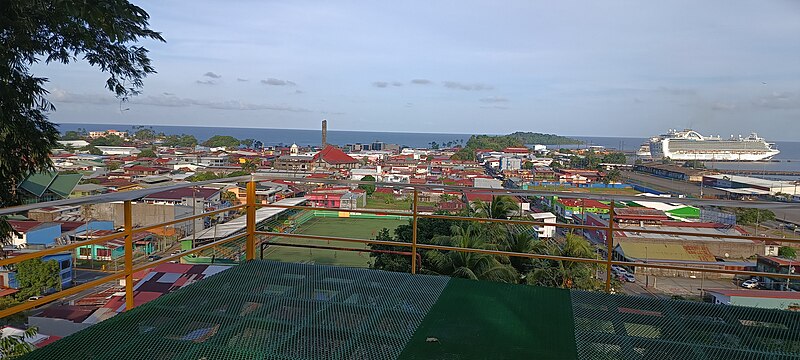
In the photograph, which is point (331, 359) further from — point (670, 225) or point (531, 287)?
point (670, 225)

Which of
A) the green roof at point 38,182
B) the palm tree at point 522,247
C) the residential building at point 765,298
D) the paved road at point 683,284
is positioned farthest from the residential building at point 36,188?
the paved road at point 683,284

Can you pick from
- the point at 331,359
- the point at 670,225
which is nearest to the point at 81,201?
the point at 331,359

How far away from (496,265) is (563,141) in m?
124

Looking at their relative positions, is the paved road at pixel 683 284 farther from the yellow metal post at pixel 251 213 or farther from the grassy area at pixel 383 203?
the grassy area at pixel 383 203

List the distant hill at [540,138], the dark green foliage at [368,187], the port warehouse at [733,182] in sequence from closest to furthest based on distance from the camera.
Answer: the dark green foliage at [368,187] → the port warehouse at [733,182] → the distant hill at [540,138]

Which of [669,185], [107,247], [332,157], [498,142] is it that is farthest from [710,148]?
[107,247]

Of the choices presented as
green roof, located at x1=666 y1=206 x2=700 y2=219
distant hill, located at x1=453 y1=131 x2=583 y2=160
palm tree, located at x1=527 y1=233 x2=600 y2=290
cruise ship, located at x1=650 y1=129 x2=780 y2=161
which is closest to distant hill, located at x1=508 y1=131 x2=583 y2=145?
distant hill, located at x1=453 y1=131 x2=583 y2=160

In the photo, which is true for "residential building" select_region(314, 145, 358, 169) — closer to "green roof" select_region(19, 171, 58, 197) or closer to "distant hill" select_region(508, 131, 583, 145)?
"green roof" select_region(19, 171, 58, 197)

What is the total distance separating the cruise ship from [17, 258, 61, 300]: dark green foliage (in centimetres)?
6906

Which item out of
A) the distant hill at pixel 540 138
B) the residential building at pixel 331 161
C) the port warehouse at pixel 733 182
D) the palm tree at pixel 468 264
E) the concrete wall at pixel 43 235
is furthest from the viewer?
the distant hill at pixel 540 138

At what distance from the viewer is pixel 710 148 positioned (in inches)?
2586

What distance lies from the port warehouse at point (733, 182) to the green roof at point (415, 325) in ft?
71.4

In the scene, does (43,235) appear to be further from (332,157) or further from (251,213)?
(332,157)

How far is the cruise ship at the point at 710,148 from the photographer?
6462 centimetres
